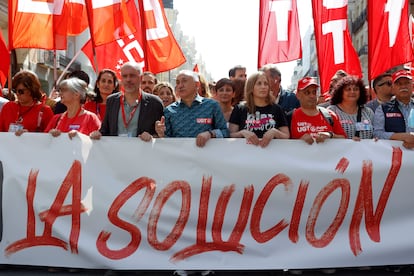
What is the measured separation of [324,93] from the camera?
22.1 ft

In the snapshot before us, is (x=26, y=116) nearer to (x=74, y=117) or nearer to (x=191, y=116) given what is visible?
(x=74, y=117)

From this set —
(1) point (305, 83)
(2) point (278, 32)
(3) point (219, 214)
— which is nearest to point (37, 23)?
(2) point (278, 32)

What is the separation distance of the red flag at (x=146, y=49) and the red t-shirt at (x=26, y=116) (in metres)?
2.21

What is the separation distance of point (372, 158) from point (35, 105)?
315cm

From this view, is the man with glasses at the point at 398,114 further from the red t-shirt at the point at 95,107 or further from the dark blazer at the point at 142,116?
the red t-shirt at the point at 95,107

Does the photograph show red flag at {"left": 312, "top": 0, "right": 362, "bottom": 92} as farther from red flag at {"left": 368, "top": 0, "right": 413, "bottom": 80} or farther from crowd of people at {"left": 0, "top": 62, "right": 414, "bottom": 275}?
crowd of people at {"left": 0, "top": 62, "right": 414, "bottom": 275}

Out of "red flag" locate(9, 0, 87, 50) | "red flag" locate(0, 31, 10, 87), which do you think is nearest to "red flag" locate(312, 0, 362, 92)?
"red flag" locate(9, 0, 87, 50)

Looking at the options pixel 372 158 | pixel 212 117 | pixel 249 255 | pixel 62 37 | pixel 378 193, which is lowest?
pixel 249 255

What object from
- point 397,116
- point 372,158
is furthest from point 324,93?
point 372,158

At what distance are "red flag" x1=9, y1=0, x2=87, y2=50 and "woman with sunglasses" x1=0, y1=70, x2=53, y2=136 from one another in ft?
6.39

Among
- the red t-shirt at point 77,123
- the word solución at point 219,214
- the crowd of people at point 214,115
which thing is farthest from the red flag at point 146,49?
the word solución at point 219,214

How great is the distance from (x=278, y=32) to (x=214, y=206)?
335 centimetres

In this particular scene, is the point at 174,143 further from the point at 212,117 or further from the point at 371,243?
the point at 371,243

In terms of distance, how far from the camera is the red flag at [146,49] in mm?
7336
